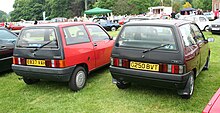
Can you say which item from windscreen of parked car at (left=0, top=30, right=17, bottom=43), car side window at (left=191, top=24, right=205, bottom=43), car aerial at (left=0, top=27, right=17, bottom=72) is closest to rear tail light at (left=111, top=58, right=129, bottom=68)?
car side window at (left=191, top=24, right=205, bottom=43)

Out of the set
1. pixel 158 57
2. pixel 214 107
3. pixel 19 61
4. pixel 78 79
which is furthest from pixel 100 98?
pixel 214 107

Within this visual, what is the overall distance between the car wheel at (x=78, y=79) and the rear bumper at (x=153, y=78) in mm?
951

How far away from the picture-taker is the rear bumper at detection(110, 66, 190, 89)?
4.14 m

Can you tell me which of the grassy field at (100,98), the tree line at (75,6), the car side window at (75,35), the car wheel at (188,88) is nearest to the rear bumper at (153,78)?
the car wheel at (188,88)

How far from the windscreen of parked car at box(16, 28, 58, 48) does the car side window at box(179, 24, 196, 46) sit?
Answer: 8.22 feet

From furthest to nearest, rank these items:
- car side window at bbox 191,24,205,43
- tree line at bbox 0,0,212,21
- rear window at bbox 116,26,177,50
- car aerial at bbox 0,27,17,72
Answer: tree line at bbox 0,0,212,21, car aerial at bbox 0,27,17,72, car side window at bbox 191,24,205,43, rear window at bbox 116,26,177,50

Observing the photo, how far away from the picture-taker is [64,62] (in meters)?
4.83

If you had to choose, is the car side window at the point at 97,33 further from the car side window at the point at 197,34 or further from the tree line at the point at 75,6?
the tree line at the point at 75,6

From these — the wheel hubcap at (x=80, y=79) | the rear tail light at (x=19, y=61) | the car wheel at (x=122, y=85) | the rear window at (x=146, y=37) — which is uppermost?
the rear window at (x=146, y=37)

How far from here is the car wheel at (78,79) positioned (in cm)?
514

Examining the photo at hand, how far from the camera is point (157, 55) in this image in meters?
4.26

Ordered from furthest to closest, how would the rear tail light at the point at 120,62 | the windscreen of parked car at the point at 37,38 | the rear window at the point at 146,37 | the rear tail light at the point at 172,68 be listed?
1. the windscreen of parked car at the point at 37,38
2. the rear tail light at the point at 120,62
3. the rear window at the point at 146,37
4. the rear tail light at the point at 172,68

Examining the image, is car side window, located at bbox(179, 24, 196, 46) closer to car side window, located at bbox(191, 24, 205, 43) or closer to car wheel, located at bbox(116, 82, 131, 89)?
car side window, located at bbox(191, 24, 205, 43)

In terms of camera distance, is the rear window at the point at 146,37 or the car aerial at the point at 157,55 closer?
the car aerial at the point at 157,55
